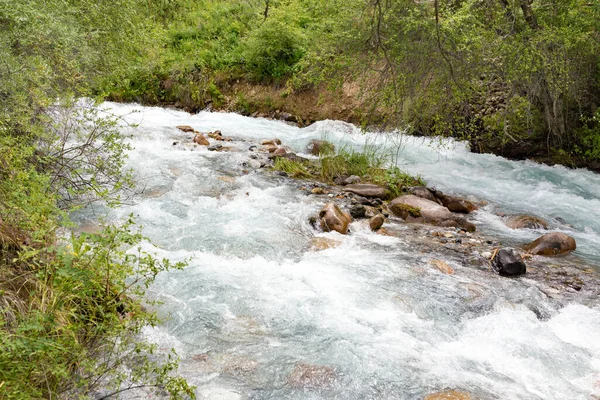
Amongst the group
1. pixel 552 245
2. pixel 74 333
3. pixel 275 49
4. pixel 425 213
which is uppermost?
pixel 275 49

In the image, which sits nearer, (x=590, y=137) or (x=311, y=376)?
(x=311, y=376)

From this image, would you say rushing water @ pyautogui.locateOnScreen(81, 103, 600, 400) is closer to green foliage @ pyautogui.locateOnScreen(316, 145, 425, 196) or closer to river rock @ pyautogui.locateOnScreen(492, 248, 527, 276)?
river rock @ pyautogui.locateOnScreen(492, 248, 527, 276)

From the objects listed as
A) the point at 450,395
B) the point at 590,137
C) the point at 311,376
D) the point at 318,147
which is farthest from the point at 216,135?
the point at 450,395

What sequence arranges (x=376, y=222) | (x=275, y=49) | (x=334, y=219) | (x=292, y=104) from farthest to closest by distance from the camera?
(x=275, y=49), (x=292, y=104), (x=376, y=222), (x=334, y=219)

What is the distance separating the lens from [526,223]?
24.2ft

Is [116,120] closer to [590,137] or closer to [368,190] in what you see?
[368,190]

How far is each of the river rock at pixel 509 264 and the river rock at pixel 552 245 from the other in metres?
0.89

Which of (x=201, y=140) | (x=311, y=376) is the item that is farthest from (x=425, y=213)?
(x=201, y=140)

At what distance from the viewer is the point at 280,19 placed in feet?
51.2

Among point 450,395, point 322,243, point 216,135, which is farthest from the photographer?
point 216,135

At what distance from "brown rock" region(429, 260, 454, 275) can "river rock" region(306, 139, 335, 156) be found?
5287 millimetres

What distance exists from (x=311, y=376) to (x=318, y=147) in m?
8.50

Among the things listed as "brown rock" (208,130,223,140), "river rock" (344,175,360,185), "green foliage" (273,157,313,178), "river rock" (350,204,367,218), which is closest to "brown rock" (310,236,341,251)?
"river rock" (350,204,367,218)

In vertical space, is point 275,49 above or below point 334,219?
above
